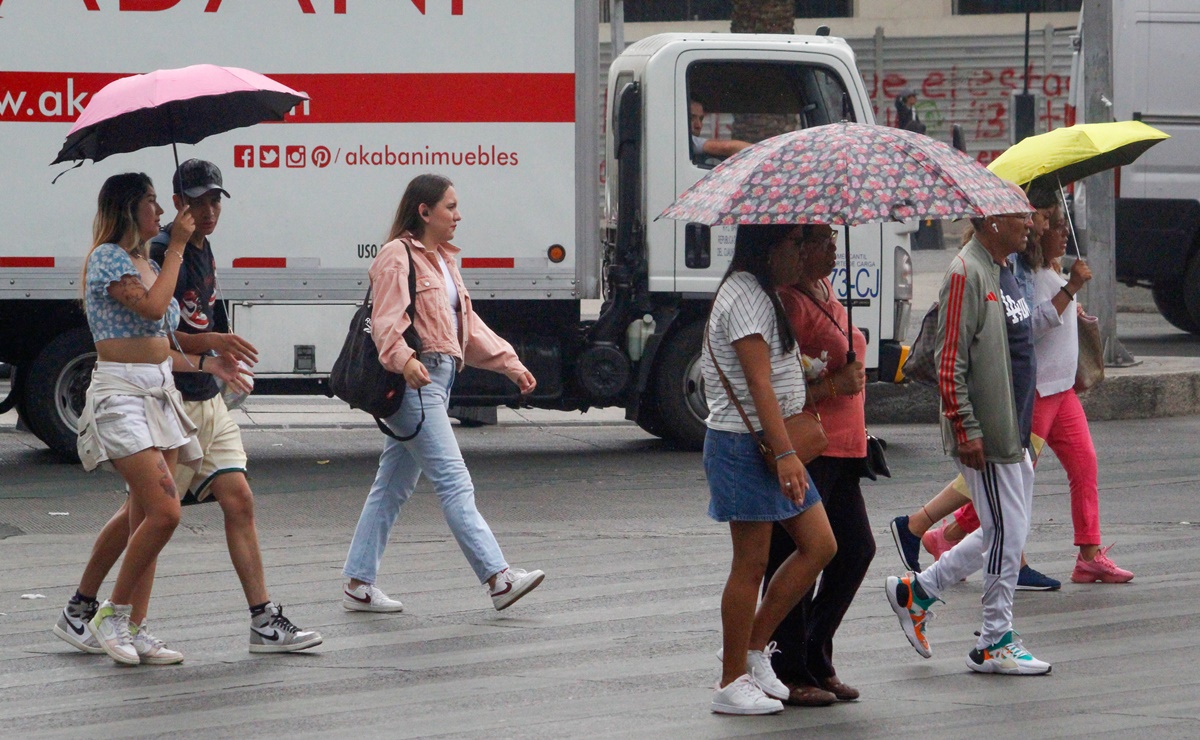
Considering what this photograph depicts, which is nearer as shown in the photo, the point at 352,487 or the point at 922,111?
the point at 352,487

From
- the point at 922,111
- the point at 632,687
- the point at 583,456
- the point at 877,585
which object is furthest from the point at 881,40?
the point at 632,687

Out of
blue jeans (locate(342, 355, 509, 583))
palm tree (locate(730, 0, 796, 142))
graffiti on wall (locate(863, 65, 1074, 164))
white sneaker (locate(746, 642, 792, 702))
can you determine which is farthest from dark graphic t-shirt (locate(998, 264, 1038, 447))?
graffiti on wall (locate(863, 65, 1074, 164))

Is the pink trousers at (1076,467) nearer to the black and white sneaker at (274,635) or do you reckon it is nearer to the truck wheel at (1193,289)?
the black and white sneaker at (274,635)

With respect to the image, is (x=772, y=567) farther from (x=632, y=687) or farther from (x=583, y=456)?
(x=583, y=456)

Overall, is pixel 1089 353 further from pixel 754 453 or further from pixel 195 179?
pixel 195 179

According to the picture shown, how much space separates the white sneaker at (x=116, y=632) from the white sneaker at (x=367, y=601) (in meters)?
1.04

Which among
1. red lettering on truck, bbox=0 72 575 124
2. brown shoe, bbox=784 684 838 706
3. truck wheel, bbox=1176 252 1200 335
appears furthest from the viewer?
truck wheel, bbox=1176 252 1200 335

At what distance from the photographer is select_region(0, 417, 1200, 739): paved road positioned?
17.1 feet

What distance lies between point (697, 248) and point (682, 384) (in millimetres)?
859

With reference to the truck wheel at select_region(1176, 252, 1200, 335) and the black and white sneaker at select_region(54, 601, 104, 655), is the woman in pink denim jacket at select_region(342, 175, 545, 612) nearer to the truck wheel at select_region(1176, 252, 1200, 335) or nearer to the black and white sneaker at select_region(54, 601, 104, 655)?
the black and white sneaker at select_region(54, 601, 104, 655)

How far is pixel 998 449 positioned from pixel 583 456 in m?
5.66

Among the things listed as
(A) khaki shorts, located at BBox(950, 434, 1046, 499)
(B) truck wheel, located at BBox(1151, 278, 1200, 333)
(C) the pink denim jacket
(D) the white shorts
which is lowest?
(B) truck wheel, located at BBox(1151, 278, 1200, 333)

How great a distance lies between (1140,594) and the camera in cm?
698

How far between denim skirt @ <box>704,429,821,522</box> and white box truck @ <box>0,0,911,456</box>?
18.0 ft
